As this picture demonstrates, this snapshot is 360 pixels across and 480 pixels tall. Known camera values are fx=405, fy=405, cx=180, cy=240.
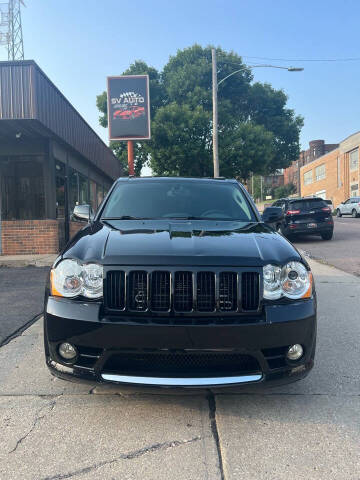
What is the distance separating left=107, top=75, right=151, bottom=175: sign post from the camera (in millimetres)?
13539

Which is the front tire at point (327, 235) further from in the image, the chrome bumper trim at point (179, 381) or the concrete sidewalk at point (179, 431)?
the chrome bumper trim at point (179, 381)

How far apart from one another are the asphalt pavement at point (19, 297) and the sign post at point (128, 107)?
252 inches

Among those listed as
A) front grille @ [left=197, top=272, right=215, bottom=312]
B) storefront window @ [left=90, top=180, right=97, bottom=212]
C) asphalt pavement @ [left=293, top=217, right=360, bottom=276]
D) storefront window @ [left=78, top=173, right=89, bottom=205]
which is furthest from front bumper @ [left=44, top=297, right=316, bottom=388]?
storefront window @ [left=90, top=180, right=97, bottom=212]

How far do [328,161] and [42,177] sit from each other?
57.9m

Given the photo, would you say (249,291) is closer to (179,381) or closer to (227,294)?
(227,294)

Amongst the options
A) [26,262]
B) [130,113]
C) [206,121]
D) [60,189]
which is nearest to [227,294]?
[26,262]

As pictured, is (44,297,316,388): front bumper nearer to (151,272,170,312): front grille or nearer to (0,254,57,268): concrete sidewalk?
(151,272,170,312): front grille

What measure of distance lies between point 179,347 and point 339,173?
195 ft

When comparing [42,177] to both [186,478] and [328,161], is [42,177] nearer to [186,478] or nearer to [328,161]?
[186,478]

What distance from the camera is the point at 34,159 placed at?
36.8ft

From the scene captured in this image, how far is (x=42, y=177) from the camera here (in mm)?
11219

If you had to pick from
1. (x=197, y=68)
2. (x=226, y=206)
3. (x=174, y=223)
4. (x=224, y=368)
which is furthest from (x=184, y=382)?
(x=197, y=68)

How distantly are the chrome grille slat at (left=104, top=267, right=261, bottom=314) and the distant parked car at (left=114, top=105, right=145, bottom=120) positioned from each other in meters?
12.1

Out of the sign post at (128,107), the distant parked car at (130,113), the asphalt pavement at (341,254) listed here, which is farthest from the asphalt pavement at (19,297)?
the distant parked car at (130,113)
